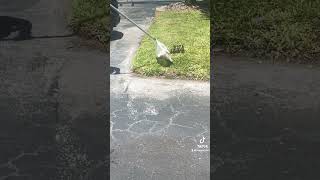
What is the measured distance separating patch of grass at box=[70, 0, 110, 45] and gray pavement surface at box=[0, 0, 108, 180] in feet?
1.03

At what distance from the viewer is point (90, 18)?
12.2 metres

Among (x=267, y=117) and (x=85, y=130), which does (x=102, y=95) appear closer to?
(x=85, y=130)

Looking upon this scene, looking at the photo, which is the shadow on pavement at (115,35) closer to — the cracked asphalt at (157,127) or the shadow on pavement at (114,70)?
the cracked asphalt at (157,127)

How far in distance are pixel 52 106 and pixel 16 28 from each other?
4.52 m

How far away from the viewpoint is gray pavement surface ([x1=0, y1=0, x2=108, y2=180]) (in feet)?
22.7

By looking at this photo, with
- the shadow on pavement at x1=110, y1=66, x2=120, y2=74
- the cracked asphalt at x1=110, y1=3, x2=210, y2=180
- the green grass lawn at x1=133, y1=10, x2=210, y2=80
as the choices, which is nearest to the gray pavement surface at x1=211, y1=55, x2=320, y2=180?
the cracked asphalt at x1=110, y1=3, x2=210, y2=180

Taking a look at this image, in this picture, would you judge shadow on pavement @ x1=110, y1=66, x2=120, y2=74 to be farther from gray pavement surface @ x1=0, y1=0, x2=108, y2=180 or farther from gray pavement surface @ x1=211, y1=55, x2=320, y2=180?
gray pavement surface @ x1=211, y1=55, x2=320, y2=180

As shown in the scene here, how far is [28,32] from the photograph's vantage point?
1241 centimetres

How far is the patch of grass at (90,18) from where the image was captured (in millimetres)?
11984

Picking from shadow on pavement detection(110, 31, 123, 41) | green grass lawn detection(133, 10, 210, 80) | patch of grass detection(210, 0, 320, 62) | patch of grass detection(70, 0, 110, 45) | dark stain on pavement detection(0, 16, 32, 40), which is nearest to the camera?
green grass lawn detection(133, 10, 210, 80)

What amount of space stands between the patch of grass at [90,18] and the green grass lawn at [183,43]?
1004 mm

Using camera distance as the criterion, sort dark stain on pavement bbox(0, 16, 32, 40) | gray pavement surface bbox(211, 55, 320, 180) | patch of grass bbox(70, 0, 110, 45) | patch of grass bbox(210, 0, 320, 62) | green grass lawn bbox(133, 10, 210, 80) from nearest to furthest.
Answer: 1. gray pavement surface bbox(211, 55, 320, 180)
2. green grass lawn bbox(133, 10, 210, 80)
3. patch of grass bbox(210, 0, 320, 62)
4. patch of grass bbox(70, 0, 110, 45)
5. dark stain on pavement bbox(0, 16, 32, 40)

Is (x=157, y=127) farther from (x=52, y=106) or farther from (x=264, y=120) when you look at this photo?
(x=52, y=106)

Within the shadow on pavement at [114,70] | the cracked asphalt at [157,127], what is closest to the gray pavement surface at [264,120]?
the cracked asphalt at [157,127]
